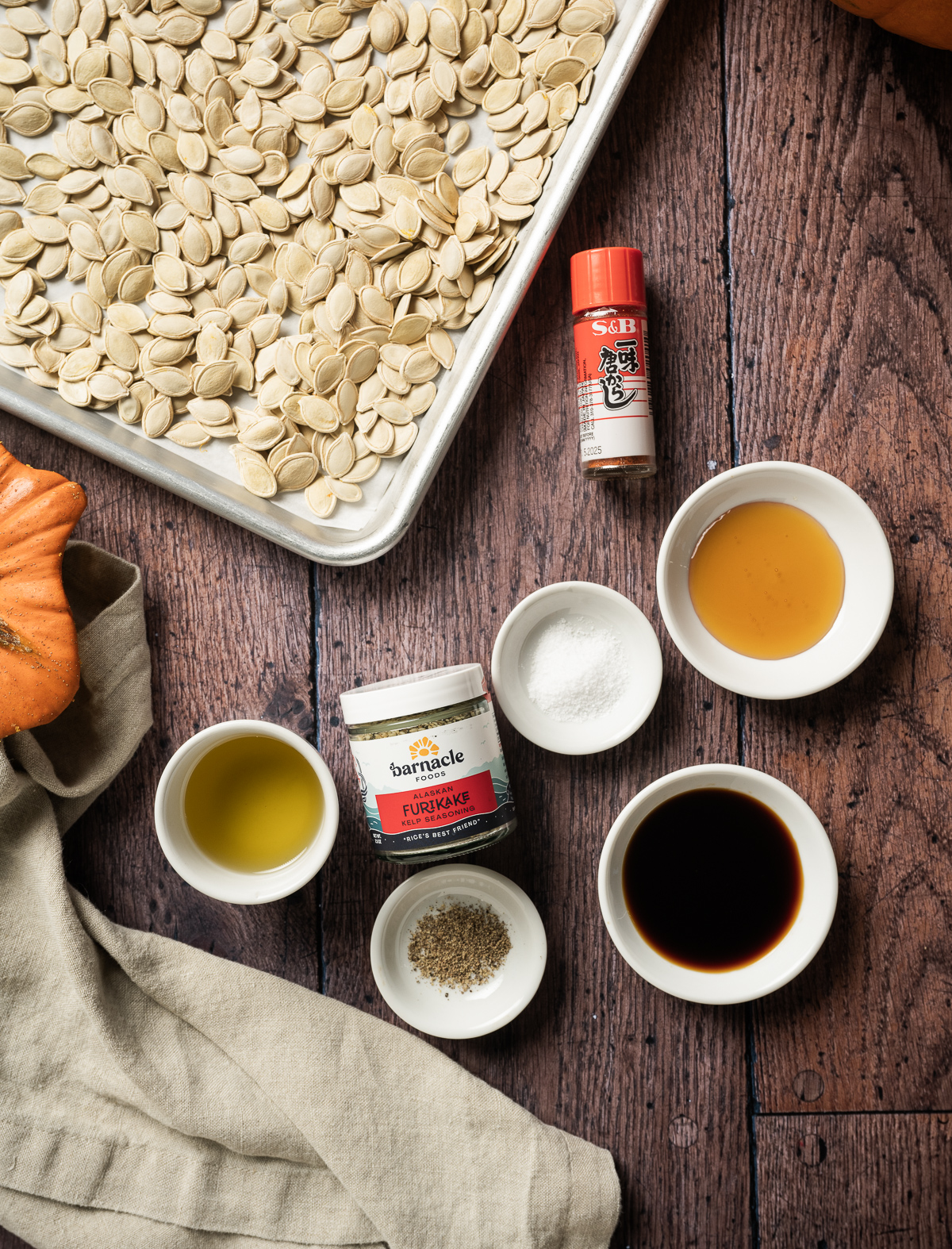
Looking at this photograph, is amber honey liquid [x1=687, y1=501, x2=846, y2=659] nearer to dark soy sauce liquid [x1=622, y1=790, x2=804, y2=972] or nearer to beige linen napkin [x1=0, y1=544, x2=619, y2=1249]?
dark soy sauce liquid [x1=622, y1=790, x2=804, y2=972]

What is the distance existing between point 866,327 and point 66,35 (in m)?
0.84

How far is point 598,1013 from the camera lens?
80 centimetres

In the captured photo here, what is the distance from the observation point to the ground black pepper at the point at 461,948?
0.78 metres

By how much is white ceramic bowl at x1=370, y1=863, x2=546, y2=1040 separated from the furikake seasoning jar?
4.0 inches

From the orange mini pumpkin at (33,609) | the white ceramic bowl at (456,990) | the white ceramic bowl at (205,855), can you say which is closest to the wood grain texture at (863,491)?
the white ceramic bowl at (456,990)

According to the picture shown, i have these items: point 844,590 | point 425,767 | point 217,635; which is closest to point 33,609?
point 217,635

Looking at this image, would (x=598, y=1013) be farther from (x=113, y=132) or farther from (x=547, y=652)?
(x=113, y=132)

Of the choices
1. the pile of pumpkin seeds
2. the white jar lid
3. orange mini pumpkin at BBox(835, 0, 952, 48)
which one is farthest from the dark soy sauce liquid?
orange mini pumpkin at BBox(835, 0, 952, 48)

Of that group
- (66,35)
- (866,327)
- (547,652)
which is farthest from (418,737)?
(66,35)

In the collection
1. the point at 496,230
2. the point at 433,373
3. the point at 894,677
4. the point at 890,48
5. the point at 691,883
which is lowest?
the point at 691,883

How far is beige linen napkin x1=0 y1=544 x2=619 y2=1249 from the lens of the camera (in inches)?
29.7

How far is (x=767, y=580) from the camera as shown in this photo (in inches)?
30.3

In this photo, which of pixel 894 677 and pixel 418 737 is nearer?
pixel 418 737

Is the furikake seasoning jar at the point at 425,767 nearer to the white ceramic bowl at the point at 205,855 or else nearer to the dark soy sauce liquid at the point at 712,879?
the white ceramic bowl at the point at 205,855
